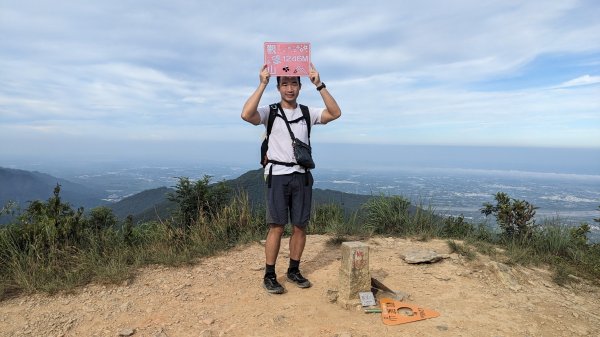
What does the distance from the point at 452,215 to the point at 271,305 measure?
15.6 feet

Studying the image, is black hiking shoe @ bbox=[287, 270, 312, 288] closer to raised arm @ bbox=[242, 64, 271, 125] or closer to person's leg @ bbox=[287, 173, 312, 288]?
person's leg @ bbox=[287, 173, 312, 288]

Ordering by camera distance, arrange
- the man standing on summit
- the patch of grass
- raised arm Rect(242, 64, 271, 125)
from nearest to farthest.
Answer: raised arm Rect(242, 64, 271, 125), the man standing on summit, the patch of grass

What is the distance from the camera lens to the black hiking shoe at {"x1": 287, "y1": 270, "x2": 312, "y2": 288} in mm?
3734

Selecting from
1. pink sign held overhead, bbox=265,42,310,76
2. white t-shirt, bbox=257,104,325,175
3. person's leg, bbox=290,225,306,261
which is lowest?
person's leg, bbox=290,225,306,261

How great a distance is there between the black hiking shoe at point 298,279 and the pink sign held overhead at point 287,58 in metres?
2.16

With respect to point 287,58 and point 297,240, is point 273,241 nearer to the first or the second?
point 297,240

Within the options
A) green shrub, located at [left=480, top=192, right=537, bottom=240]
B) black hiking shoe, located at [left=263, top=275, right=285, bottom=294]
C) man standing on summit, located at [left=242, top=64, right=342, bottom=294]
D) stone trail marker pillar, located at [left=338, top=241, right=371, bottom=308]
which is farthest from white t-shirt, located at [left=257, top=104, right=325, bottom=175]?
green shrub, located at [left=480, top=192, right=537, bottom=240]

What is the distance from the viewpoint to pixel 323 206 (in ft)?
22.7

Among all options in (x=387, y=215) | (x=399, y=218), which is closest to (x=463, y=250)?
(x=399, y=218)

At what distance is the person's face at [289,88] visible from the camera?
3.49 m

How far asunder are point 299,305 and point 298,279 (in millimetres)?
492

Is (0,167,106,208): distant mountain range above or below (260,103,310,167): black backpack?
below

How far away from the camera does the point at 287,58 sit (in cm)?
340

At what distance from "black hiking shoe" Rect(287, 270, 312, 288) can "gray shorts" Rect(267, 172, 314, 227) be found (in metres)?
0.63
